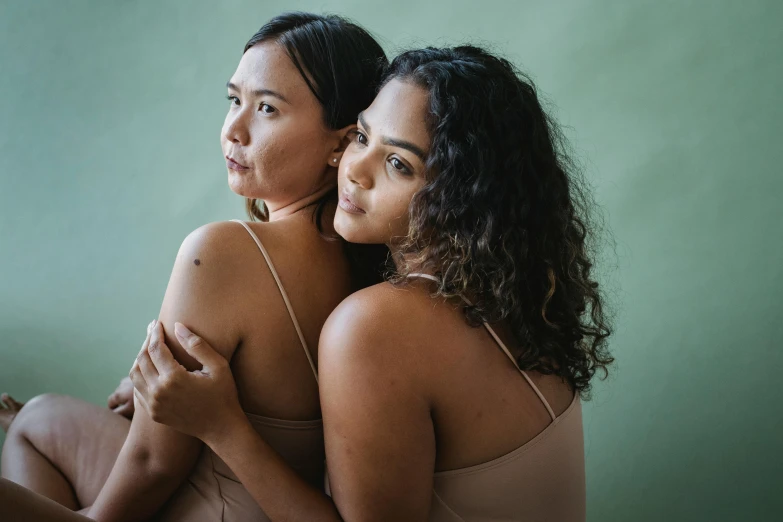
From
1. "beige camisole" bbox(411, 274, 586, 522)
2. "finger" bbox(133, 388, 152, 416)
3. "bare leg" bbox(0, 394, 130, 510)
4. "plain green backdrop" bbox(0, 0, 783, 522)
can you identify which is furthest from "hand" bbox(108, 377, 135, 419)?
"beige camisole" bbox(411, 274, 586, 522)

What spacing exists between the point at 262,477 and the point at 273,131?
604 mm

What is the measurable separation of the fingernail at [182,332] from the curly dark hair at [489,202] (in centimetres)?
34

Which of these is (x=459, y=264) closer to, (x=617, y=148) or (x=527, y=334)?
(x=527, y=334)

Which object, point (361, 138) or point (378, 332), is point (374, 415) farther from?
point (361, 138)

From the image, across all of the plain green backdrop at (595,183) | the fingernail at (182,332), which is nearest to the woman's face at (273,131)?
the fingernail at (182,332)

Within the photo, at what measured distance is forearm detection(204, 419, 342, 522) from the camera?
3.61 ft

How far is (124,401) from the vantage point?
1.74 meters

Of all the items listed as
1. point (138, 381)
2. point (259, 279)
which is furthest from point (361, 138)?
point (138, 381)

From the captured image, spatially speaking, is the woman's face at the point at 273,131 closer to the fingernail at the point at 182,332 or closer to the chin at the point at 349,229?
the chin at the point at 349,229

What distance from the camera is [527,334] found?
1162mm

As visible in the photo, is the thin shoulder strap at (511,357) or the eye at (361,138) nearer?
the thin shoulder strap at (511,357)

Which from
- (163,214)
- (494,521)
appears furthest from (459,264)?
(163,214)

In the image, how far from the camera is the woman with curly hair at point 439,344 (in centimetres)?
104

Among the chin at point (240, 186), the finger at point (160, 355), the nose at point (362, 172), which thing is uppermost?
the nose at point (362, 172)
